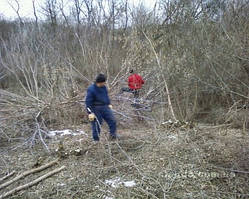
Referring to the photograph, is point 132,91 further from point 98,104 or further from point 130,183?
point 130,183

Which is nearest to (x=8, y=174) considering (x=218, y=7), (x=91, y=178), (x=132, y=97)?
(x=91, y=178)

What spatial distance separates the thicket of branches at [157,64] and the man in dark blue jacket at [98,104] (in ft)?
5.46

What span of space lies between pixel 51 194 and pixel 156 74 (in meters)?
4.98

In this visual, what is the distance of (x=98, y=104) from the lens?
4457 millimetres

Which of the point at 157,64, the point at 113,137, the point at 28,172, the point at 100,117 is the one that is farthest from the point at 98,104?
the point at 157,64

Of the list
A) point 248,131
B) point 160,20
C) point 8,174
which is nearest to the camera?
point 8,174

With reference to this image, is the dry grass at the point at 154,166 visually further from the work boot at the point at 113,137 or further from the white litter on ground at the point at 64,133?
the white litter on ground at the point at 64,133

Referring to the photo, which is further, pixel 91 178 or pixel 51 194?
pixel 91 178

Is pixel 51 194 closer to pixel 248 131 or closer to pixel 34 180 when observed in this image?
pixel 34 180

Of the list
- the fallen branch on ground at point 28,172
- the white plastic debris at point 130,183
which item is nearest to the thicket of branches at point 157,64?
the fallen branch on ground at point 28,172

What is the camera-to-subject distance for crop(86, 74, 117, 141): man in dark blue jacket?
14.0ft

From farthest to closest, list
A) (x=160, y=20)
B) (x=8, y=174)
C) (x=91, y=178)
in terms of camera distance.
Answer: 1. (x=160, y=20)
2. (x=8, y=174)
3. (x=91, y=178)

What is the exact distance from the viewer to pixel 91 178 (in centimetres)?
348

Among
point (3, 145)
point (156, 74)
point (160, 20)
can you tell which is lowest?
point (3, 145)
